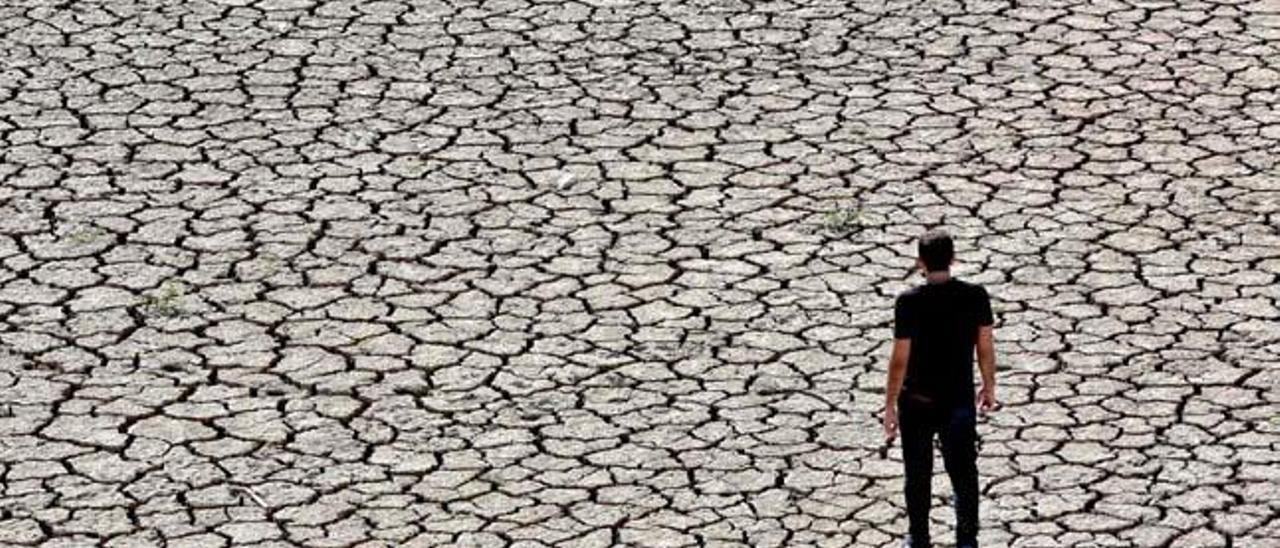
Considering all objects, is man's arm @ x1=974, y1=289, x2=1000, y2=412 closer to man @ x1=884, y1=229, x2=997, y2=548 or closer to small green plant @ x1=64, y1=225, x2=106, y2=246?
man @ x1=884, y1=229, x2=997, y2=548

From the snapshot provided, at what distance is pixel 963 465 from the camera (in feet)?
34.8

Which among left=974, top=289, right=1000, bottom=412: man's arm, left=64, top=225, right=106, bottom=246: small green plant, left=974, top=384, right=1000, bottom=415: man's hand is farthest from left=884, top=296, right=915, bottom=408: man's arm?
left=64, top=225, right=106, bottom=246: small green plant

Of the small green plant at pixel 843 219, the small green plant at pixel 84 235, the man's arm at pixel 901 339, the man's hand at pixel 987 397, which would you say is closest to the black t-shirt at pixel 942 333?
the man's arm at pixel 901 339

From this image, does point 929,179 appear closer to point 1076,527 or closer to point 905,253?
point 905,253

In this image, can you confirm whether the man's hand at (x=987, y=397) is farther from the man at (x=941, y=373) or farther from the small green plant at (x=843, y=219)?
the small green plant at (x=843, y=219)

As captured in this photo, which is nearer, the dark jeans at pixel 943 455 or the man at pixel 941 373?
the man at pixel 941 373

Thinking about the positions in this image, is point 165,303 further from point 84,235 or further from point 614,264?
point 614,264

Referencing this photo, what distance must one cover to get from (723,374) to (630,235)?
1.65m

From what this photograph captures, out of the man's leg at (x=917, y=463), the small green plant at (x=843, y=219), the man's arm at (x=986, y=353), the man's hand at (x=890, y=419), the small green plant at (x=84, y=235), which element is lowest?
the small green plant at (x=843, y=219)

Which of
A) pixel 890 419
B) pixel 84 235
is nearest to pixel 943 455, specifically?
pixel 890 419

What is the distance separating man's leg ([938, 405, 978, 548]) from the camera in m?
10.6

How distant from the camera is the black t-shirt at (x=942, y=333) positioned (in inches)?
411

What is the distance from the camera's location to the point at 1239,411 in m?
12.3

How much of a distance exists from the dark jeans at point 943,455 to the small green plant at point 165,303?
3899 mm
